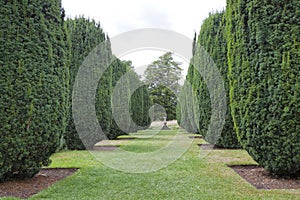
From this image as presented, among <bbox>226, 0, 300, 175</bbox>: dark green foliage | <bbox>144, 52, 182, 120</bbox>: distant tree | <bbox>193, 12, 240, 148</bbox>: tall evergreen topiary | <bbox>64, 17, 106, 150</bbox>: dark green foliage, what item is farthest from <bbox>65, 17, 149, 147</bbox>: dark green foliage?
<bbox>144, 52, 182, 120</bbox>: distant tree

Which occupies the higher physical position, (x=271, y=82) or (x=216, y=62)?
(x=216, y=62)

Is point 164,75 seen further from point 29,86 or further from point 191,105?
point 29,86

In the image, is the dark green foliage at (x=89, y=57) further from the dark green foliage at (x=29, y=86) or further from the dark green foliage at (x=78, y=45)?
the dark green foliage at (x=29, y=86)

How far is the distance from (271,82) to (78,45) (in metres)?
6.83

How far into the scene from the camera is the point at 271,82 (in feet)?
15.0

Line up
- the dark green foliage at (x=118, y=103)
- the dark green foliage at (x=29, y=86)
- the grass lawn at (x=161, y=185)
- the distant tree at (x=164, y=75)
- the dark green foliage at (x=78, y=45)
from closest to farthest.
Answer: the grass lawn at (x=161, y=185)
the dark green foliage at (x=29, y=86)
the dark green foliage at (x=78, y=45)
the dark green foliage at (x=118, y=103)
the distant tree at (x=164, y=75)

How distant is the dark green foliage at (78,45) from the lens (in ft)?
30.9

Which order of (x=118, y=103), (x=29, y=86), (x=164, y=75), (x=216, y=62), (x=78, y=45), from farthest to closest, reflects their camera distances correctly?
1. (x=164, y=75)
2. (x=118, y=103)
3. (x=78, y=45)
4. (x=216, y=62)
5. (x=29, y=86)

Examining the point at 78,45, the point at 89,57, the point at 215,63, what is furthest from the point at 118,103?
the point at 215,63

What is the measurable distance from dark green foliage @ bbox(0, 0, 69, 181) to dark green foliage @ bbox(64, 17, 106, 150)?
461cm

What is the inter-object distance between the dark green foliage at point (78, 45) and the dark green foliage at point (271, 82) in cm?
586

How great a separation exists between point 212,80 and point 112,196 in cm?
660

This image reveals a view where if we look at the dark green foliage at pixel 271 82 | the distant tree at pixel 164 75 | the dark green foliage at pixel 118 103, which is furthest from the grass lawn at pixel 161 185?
the distant tree at pixel 164 75

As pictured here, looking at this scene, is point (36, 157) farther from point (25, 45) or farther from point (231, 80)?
point (231, 80)
